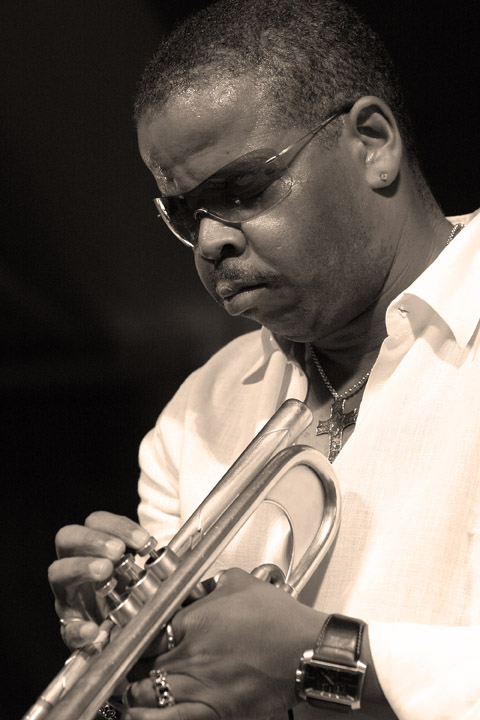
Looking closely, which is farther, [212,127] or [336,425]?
[336,425]

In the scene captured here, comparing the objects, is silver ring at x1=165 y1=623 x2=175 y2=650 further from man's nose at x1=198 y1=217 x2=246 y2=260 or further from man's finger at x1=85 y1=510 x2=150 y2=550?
man's nose at x1=198 y1=217 x2=246 y2=260

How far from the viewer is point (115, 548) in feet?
3.99

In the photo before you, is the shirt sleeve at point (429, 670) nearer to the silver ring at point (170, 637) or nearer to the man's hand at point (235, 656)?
the man's hand at point (235, 656)

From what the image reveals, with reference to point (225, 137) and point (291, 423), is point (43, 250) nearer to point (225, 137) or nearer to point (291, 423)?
point (225, 137)

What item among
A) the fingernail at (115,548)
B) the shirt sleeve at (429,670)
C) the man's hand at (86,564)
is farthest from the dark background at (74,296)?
the shirt sleeve at (429,670)

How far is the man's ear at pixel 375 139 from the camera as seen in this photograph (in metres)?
1.48

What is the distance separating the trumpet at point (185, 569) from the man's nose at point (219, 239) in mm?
279

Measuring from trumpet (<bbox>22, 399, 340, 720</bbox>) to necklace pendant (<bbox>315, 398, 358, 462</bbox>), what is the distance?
207 millimetres

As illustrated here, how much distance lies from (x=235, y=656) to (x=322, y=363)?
0.62 meters

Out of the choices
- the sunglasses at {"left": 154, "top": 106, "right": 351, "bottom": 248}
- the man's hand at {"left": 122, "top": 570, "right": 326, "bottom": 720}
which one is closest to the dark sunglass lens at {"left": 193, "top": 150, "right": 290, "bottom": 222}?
the sunglasses at {"left": 154, "top": 106, "right": 351, "bottom": 248}

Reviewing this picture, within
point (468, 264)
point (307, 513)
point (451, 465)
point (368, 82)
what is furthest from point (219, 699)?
point (368, 82)

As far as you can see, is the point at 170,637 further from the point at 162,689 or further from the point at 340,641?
the point at 340,641

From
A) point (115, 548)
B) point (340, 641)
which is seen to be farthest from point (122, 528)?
point (340, 641)

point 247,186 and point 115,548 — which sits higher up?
point 247,186
